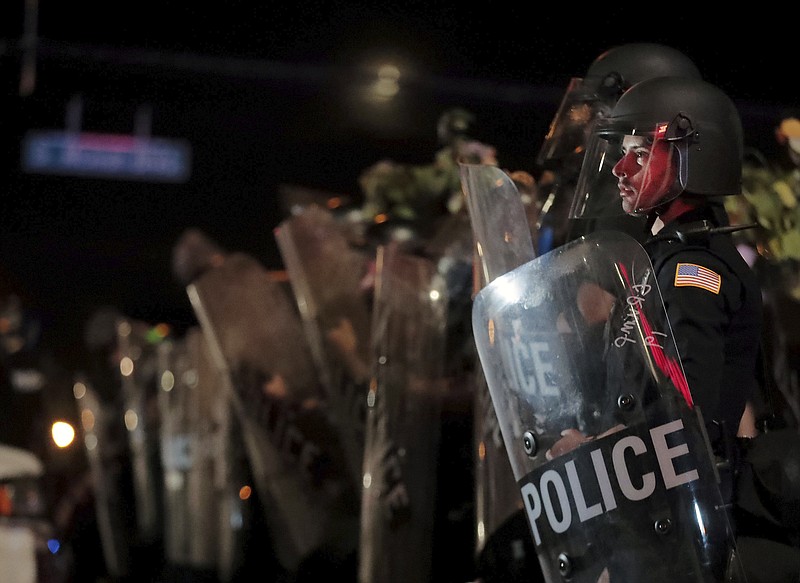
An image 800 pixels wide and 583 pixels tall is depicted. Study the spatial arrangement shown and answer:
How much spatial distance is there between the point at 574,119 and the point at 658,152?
1.87 ft

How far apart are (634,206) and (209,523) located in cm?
397

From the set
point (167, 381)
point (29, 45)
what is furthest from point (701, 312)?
point (29, 45)

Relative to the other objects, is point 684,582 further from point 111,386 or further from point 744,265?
point 111,386

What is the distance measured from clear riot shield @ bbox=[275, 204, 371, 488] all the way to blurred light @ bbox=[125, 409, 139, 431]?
2.45 meters

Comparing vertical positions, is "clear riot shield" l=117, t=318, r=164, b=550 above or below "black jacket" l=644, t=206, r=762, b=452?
above

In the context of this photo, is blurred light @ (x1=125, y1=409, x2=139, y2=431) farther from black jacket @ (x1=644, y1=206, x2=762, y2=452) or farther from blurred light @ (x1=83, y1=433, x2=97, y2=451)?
black jacket @ (x1=644, y1=206, x2=762, y2=452)

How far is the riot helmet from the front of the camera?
2.01 meters

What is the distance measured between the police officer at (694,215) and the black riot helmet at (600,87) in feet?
1.31

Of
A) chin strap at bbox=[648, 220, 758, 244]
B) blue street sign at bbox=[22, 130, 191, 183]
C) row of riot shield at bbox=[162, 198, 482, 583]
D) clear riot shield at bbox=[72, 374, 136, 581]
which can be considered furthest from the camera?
blue street sign at bbox=[22, 130, 191, 183]

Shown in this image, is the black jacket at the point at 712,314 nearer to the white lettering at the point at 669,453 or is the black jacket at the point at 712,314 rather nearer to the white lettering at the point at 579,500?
the white lettering at the point at 669,453

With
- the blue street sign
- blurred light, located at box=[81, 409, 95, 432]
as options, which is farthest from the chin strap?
the blue street sign

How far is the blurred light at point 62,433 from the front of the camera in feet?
19.0

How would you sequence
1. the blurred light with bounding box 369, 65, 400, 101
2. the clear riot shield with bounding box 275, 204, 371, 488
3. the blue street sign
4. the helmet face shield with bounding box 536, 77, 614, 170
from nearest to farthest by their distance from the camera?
the helmet face shield with bounding box 536, 77, 614, 170 → the clear riot shield with bounding box 275, 204, 371, 488 → the blurred light with bounding box 369, 65, 400, 101 → the blue street sign

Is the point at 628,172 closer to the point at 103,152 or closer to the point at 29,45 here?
the point at 29,45
